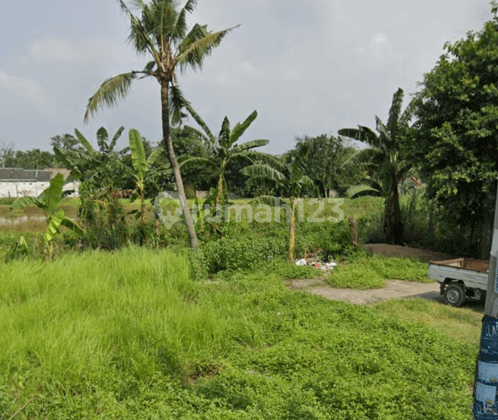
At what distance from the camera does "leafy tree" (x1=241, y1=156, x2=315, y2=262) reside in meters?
10.4

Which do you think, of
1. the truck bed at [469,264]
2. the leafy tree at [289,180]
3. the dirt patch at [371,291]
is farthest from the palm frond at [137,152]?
the truck bed at [469,264]

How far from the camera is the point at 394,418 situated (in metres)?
3.30

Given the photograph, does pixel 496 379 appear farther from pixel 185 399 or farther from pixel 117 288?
pixel 117 288

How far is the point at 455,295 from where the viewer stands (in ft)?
22.8

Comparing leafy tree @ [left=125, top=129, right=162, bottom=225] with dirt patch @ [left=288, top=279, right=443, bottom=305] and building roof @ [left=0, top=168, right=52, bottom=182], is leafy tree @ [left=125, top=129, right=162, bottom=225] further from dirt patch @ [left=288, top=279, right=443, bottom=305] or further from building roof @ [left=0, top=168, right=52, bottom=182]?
building roof @ [left=0, top=168, right=52, bottom=182]

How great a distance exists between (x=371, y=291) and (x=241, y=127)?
6029mm

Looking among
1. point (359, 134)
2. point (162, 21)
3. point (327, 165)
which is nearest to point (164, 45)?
point (162, 21)

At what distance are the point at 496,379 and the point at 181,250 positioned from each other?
8.17m

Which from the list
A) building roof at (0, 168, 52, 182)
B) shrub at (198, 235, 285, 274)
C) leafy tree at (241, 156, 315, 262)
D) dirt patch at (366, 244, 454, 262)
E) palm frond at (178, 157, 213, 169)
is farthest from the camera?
building roof at (0, 168, 52, 182)

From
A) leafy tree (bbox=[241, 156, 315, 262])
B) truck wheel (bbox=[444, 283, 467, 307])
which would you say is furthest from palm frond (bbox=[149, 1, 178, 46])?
truck wheel (bbox=[444, 283, 467, 307])

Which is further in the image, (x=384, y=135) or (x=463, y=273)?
(x=384, y=135)

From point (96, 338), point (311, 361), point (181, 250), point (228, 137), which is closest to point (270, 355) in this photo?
point (311, 361)

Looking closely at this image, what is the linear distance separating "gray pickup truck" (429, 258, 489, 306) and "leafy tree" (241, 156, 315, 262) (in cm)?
399

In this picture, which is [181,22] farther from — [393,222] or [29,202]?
[393,222]
